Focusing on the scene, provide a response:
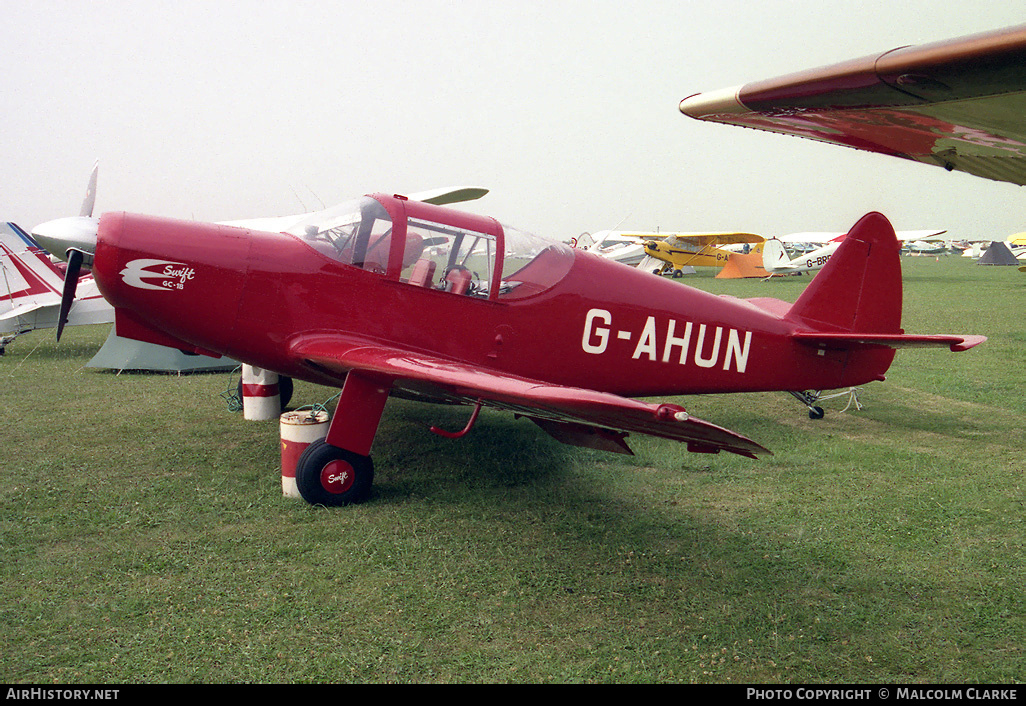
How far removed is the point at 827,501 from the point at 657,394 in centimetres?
149

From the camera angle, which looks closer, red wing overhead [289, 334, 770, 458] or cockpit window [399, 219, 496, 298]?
red wing overhead [289, 334, 770, 458]

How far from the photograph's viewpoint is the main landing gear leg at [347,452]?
4.39m

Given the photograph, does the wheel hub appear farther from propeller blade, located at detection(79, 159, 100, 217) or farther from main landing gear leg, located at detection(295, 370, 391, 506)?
propeller blade, located at detection(79, 159, 100, 217)

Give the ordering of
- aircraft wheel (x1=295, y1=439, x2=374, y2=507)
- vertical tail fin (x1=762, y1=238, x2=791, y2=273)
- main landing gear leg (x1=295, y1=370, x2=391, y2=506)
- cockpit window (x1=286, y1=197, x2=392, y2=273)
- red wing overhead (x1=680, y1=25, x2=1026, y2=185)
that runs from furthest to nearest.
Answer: vertical tail fin (x1=762, y1=238, x2=791, y2=273)
cockpit window (x1=286, y1=197, x2=392, y2=273)
aircraft wheel (x1=295, y1=439, x2=374, y2=507)
main landing gear leg (x1=295, y1=370, x2=391, y2=506)
red wing overhead (x1=680, y1=25, x2=1026, y2=185)

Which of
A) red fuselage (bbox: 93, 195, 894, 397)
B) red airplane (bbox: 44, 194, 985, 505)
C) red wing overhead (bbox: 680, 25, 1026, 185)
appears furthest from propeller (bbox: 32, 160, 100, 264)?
red wing overhead (bbox: 680, 25, 1026, 185)

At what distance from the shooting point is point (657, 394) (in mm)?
5703

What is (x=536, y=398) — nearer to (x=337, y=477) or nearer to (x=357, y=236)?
(x=337, y=477)

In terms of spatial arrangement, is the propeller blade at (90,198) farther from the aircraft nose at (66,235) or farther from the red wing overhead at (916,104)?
the red wing overhead at (916,104)

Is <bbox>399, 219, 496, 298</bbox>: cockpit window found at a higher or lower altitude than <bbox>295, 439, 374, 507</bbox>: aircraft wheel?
higher

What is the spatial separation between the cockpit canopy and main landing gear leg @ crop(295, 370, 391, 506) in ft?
3.01

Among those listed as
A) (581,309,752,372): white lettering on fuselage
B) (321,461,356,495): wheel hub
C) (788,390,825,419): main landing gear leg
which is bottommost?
(788,390,825,419): main landing gear leg

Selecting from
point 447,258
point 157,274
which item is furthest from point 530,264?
point 157,274

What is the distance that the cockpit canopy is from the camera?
4.90 metres
